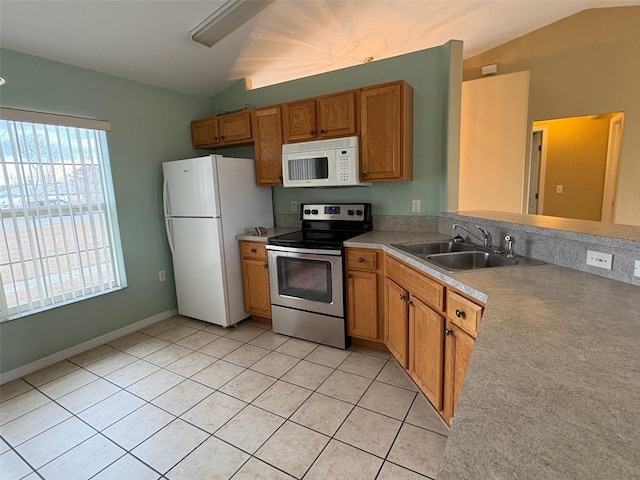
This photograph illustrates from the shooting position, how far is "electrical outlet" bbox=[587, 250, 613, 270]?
4.34 ft

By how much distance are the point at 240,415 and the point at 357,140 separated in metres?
2.16

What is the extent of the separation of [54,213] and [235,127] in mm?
1741

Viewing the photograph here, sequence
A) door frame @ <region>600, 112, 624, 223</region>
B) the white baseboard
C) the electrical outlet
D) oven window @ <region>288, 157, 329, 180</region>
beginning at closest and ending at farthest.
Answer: the electrical outlet
the white baseboard
oven window @ <region>288, 157, 329, 180</region>
door frame @ <region>600, 112, 624, 223</region>

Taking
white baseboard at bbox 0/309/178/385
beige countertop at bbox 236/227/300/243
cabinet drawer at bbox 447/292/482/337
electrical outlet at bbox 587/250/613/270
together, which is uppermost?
electrical outlet at bbox 587/250/613/270

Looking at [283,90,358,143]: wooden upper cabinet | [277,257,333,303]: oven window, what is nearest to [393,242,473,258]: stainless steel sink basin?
[277,257,333,303]: oven window

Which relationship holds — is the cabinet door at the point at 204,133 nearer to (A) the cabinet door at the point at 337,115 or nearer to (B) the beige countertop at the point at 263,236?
(B) the beige countertop at the point at 263,236

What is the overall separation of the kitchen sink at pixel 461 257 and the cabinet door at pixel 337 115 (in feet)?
3.67

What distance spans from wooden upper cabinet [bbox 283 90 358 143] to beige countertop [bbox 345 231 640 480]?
1961 mm

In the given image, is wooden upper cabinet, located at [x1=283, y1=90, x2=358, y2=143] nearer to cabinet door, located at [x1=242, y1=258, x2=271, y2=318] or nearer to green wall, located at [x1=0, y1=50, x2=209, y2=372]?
cabinet door, located at [x1=242, y1=258, x2=271, y2=318]

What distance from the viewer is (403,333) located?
215cm

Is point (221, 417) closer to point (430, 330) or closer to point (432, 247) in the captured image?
point (430, 330)

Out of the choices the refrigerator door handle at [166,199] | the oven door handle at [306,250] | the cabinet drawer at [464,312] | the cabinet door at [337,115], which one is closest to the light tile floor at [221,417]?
the cabinet drawer at [464,312]

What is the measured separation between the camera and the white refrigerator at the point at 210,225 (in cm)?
294

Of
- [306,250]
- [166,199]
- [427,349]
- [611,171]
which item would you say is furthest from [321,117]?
[611,171]
